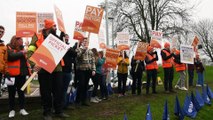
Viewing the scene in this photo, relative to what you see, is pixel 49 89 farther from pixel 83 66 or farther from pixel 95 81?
pixel 95 81

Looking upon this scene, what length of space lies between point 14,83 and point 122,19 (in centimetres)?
3065

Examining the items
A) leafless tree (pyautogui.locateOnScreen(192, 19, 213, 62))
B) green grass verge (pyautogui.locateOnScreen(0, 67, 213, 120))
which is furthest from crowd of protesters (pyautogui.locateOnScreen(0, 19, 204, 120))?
leafless tree (pyautogui.locateOnScreen(192, 19, 213, 62))

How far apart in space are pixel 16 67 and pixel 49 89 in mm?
1261

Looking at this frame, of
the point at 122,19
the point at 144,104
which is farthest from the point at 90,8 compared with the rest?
the point at 122,19

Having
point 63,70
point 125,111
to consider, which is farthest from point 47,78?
point 125,111

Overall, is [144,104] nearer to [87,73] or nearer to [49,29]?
[87,73]

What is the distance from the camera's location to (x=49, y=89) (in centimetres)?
748

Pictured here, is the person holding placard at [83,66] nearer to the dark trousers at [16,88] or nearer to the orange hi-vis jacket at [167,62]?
the dark trousers at [16,88]

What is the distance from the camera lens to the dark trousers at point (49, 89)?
741 cm

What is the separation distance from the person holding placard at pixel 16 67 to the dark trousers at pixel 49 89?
3.35ft

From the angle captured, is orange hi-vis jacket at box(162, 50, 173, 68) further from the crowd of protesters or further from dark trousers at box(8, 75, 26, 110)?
dark trousers at box(8, 75, 26, 110)

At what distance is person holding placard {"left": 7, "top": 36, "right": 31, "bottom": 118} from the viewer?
321 inches

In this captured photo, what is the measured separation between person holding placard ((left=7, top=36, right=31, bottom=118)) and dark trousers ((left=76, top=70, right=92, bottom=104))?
153cm

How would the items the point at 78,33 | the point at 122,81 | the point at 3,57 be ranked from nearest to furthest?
the point at 3,57
the point at 78,33
the point at 122,81
